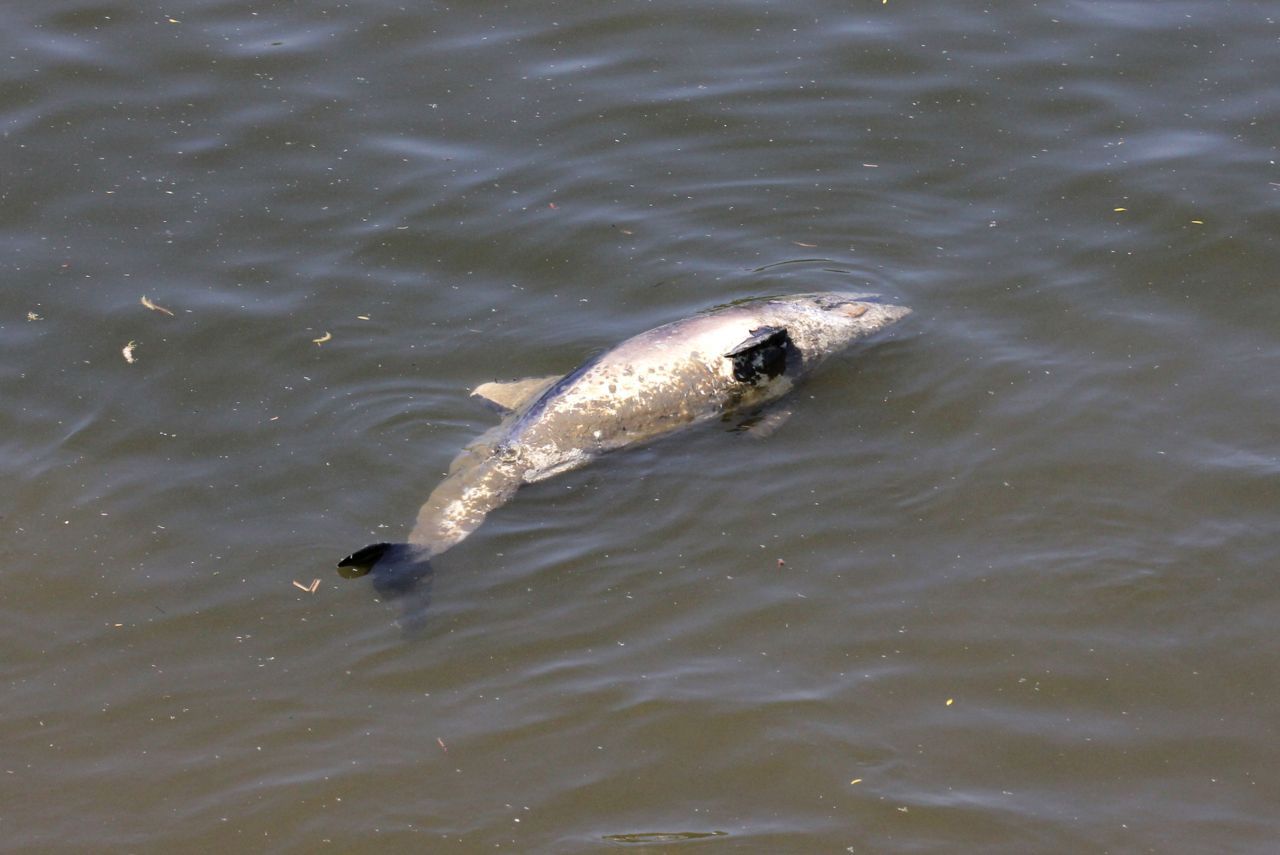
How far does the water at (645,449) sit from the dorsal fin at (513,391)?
0.49ft

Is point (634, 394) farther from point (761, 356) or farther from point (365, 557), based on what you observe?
point (365, 557)

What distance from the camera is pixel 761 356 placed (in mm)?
8188

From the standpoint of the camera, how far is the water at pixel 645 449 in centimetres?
593

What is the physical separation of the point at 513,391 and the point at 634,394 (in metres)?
0.81

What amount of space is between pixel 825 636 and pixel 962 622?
71 centimetres

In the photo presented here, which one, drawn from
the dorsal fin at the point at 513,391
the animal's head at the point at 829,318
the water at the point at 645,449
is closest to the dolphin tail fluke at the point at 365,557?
the water at the point at 645,449

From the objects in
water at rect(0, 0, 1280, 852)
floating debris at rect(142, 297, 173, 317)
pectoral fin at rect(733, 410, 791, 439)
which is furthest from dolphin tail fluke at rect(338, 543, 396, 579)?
floating debris at rect(142, 297, 173, 317)

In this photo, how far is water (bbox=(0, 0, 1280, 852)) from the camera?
19.4 ft

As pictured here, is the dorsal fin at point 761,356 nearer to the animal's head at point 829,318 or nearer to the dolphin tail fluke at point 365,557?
the animal's head at point 829,318

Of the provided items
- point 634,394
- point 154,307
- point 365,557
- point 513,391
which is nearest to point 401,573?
point 365,557

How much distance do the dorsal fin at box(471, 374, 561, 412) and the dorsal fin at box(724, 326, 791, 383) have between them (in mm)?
1168

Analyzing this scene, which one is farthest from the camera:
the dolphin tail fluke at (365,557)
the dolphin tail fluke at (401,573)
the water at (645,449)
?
the dolphin tail fluke at (401,573)

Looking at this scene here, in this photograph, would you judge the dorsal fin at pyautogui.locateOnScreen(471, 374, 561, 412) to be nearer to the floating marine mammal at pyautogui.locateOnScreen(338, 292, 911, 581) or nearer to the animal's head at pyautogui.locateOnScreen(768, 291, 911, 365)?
the floating marine mammal at pyautogui.locateOnScreen(338, 292, 911, 581)

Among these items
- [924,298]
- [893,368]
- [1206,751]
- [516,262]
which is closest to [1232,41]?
[924,298]
